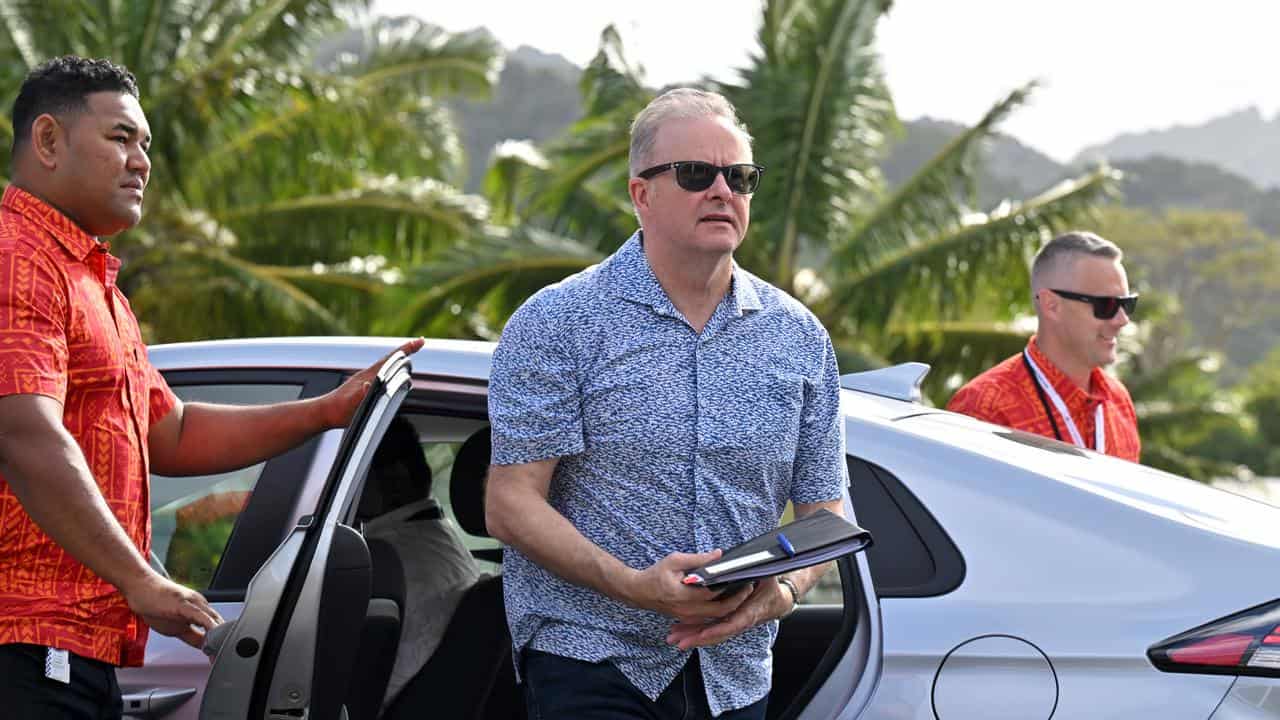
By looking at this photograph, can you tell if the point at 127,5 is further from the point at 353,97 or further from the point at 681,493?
the point at 681,493

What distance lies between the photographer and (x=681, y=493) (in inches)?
85.7

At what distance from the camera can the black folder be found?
193 cm

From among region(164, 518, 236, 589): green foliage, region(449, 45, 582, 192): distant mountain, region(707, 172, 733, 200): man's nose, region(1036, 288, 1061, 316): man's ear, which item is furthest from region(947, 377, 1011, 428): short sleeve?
region(449, 45, 582, 192): distant mountain

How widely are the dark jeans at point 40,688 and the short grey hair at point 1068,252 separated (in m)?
2.73

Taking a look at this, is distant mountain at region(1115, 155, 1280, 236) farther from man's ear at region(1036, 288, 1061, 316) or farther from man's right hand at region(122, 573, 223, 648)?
man's right hand at region(122, 573, 223, 648)

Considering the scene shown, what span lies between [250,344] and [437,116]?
62.3 ft

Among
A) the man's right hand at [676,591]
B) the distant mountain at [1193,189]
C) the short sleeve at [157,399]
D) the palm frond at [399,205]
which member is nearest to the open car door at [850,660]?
the man's right hand at [676,591]

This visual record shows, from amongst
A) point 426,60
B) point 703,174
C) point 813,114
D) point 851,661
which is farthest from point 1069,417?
point 426,60

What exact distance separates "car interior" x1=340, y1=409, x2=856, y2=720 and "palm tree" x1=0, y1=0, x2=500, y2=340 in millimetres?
9903

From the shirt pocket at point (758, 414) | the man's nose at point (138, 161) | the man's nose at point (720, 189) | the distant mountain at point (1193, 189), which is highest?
the man's nose at point (720, 189)

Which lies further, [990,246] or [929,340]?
[929,340]

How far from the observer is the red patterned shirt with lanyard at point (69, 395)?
2.08m

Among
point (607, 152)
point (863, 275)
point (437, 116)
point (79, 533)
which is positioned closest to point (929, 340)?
point (863, 275)

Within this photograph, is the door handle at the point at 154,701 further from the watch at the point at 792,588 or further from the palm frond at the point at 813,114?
the palm frond at the point at 813,114
